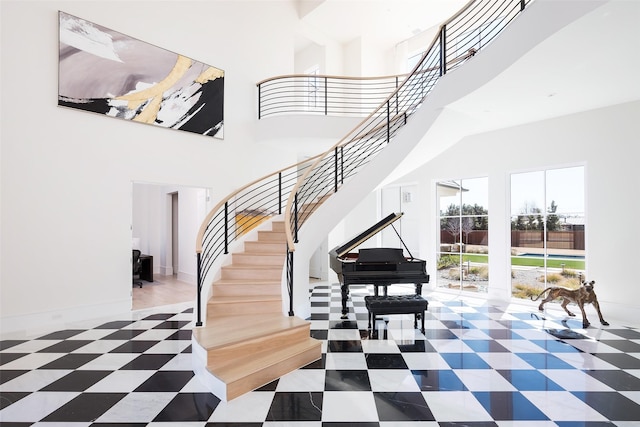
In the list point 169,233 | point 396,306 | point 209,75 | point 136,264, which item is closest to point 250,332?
point 396,306

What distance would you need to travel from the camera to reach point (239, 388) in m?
2.66

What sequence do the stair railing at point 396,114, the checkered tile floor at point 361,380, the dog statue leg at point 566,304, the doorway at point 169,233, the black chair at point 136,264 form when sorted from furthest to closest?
the black chair at point 136,264, the doorway at point 169,233, the dog statue leg at point 566,304, the stair railing at point 396,114, the checkered tile floor at point 361,380

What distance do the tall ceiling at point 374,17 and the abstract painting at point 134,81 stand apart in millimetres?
3144

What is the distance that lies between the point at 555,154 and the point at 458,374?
14.1 ft

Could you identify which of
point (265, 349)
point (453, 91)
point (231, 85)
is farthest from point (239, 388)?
point (231, 85)

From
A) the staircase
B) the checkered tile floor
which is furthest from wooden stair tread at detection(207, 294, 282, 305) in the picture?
the checkered tile floor

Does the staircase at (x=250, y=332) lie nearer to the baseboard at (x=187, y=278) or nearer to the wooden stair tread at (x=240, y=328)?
the wooden stair tread at (x=240, y=328)

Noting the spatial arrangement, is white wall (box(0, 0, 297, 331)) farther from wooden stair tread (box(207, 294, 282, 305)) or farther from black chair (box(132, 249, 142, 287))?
black chair (box(132, 249, 142, 287))

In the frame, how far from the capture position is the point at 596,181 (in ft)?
16.4

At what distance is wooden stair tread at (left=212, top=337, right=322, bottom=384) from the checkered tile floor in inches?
6.6

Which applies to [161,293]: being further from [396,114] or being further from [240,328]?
[396,114]

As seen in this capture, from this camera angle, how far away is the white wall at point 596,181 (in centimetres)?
471

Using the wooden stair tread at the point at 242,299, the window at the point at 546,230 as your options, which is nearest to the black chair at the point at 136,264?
the wooden stair tread at the point at 242,299

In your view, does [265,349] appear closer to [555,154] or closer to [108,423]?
[108,423]
